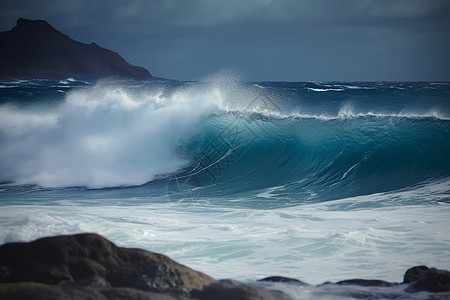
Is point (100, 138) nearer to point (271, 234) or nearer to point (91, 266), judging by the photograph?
point (271, 234)

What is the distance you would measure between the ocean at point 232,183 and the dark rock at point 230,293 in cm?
99

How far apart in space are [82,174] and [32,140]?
201 centimetres

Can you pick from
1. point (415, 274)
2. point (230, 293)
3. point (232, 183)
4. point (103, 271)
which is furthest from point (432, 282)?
point (232, 183)

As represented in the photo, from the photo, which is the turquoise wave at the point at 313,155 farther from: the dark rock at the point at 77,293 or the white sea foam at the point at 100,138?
the dark rock at the point at 77,293

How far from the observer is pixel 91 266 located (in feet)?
7.82

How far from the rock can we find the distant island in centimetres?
796

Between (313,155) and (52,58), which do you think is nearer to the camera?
(313,155)

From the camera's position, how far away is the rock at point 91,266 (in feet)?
7.72

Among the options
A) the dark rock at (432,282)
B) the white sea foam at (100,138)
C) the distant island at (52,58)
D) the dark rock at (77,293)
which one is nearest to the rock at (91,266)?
the dark rock at (77,293)

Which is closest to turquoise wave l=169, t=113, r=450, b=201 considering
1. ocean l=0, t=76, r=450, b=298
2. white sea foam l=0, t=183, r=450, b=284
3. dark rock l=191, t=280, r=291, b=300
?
ocean l=0, t=76, r=450, b=298

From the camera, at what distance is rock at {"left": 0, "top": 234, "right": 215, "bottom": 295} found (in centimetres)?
235

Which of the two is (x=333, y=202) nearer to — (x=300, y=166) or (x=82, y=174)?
(x=300, y=166)

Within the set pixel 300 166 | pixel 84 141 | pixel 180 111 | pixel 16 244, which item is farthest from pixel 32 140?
pixel 16 244

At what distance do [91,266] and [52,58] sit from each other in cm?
1394
